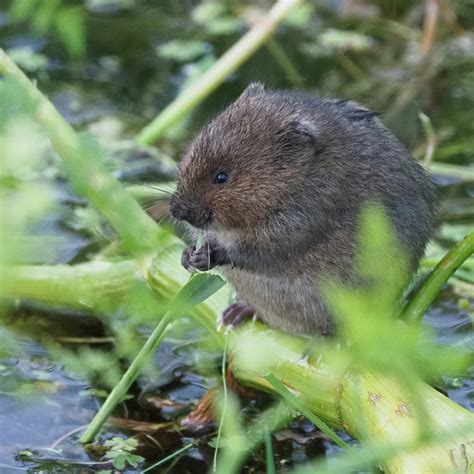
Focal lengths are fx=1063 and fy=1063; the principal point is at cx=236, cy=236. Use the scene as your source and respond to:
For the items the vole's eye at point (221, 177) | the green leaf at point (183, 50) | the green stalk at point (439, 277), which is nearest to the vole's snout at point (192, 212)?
the vole's eye at point (221, 177)

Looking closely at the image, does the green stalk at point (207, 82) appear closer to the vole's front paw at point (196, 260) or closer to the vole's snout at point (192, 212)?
the vole's snout at point (192, 212)

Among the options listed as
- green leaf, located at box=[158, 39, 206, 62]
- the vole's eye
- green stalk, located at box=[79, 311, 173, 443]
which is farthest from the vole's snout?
green leaf, located at box=[158, 39, 206, 62]

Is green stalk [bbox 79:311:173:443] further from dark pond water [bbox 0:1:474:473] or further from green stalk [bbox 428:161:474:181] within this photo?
green stalk [bbox 428:161:474:181]

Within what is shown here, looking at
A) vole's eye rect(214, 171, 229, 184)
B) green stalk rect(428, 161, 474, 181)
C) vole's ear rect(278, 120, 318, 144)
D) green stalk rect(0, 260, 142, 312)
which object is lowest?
green stalk rect(428, 161, 474, 181)

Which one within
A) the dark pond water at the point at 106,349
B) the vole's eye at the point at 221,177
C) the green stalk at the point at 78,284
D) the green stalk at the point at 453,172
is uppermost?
the vole's eye at the point at 221,177

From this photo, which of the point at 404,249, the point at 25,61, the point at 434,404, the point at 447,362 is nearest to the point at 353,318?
the point at 447,362

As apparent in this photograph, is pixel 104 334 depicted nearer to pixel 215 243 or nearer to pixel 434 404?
pixel 215 243
